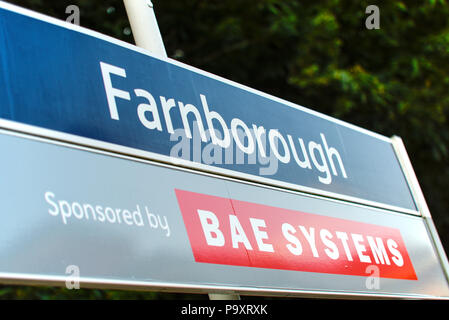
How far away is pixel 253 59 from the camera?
302 inches

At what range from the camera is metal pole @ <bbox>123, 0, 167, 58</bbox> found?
10.9 ft

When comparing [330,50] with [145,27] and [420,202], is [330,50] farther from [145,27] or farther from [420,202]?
[145,27]

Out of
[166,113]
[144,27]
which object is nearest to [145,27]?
[144,27]

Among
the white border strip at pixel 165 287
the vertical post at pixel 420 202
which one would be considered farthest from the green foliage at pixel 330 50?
the white border strip at pixel 165 287

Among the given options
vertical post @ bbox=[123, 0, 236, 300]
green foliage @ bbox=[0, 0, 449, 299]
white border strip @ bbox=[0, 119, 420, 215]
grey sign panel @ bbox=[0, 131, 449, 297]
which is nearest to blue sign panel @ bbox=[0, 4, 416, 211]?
white border strip @ bbox=[0, 119, 420, 215]

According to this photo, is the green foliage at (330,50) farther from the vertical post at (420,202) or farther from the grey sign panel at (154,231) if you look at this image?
the grey sign panel at (154,231)

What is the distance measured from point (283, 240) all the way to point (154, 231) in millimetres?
795

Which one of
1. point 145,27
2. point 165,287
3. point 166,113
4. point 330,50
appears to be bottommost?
point 165,287

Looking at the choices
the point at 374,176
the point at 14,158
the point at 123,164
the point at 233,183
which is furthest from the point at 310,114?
the point at 14,158

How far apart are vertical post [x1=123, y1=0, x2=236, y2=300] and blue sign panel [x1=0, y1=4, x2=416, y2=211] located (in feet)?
0.87

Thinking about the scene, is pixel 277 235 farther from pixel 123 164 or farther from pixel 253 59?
pixel 253 59

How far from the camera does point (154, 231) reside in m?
2.40

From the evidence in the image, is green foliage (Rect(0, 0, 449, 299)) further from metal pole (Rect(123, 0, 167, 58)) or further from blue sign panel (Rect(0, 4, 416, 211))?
metal pole (Rect(123, 0, 167, 58))

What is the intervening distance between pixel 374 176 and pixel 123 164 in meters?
2.02
